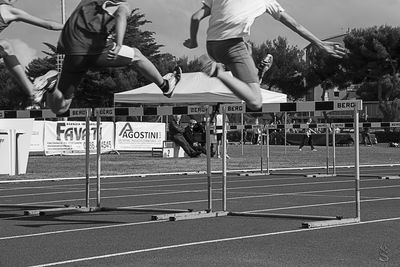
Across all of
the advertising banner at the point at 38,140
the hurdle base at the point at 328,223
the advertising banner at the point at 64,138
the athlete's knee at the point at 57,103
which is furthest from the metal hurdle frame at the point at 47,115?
the advertising banner at the point at 64,138

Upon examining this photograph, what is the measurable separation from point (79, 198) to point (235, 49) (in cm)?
1261

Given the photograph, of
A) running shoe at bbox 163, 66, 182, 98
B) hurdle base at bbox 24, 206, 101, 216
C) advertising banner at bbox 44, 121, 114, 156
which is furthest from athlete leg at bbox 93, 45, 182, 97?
advertising banner at bbox 44, 121, 114, 156

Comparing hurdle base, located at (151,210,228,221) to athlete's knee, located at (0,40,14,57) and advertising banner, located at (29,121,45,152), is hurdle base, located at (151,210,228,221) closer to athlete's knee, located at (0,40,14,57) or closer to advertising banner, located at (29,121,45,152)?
athlete's knee, located at (0,40,14,57)

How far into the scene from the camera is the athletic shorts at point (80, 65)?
4199 mm

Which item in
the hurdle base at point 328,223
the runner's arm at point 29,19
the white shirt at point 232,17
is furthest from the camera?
the hurdle base at point 328,223

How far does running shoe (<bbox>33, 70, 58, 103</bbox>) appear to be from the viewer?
14.0 ft

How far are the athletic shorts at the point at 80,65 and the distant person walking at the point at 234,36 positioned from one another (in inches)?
22.9

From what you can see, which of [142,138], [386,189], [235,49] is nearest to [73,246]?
[235,49]

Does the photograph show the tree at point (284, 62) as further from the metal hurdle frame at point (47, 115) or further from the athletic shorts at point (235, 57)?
the metal hurdle frame at point (47, 115)

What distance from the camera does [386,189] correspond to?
18.7 metres

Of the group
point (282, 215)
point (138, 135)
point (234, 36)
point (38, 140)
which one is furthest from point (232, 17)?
point (138, 135)

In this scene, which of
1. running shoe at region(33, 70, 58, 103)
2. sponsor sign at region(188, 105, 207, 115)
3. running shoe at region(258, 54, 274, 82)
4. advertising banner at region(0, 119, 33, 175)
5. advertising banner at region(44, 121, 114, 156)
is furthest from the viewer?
advertising banner at region(44, 121, 114, 156)

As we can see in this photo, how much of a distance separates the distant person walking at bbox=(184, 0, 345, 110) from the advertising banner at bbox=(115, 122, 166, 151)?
37.0 m

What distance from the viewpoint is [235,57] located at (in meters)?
4.78
